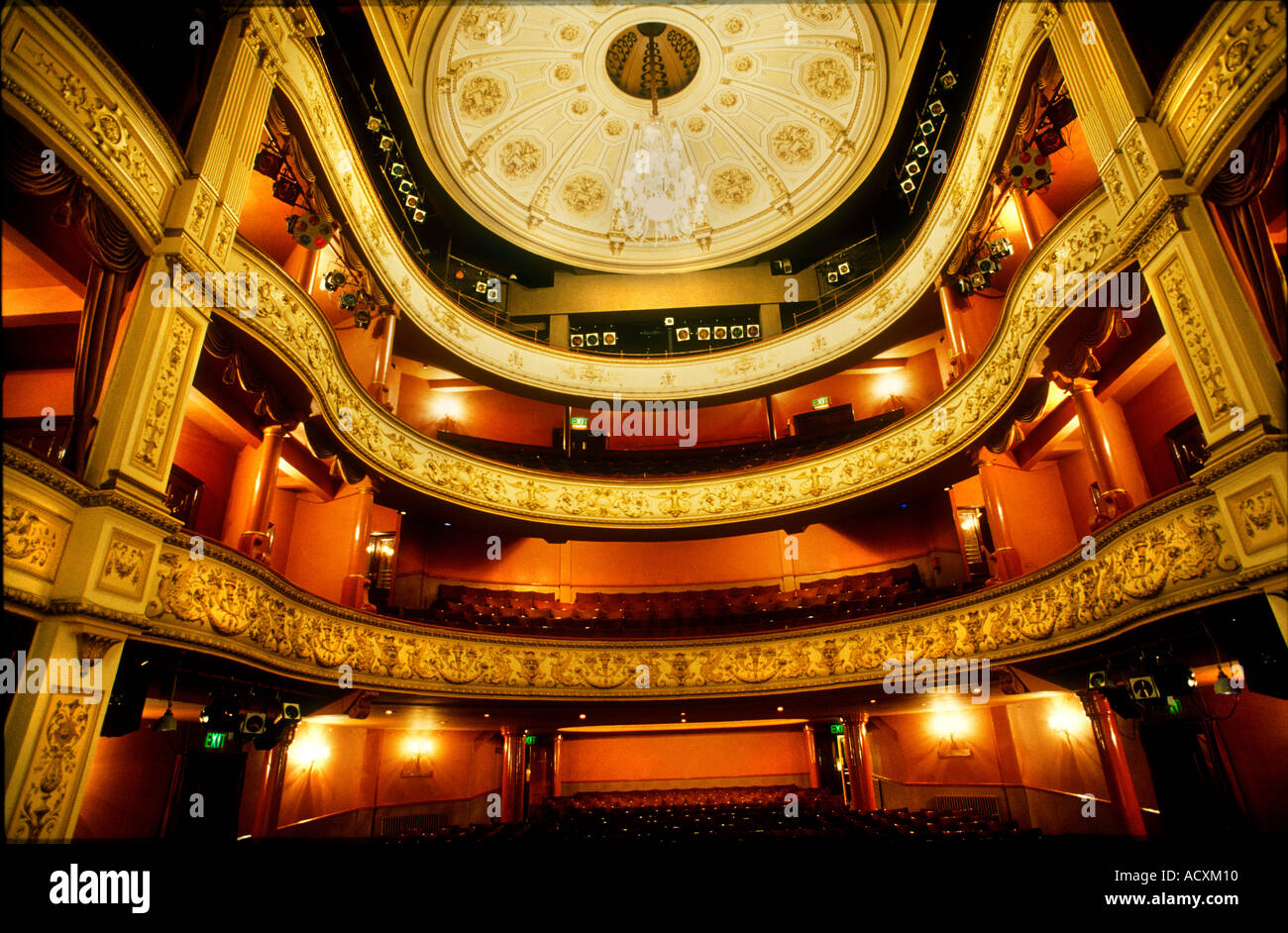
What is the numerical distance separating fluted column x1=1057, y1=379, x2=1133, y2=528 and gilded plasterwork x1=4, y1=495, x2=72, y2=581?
9902 millimetres

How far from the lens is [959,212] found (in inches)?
443

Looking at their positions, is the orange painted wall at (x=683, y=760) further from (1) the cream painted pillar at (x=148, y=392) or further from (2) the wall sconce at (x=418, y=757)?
(1) the cream painted pillar at (x=148, y=392)

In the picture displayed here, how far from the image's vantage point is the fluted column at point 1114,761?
8.69m

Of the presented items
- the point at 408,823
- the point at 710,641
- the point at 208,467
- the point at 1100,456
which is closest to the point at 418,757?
the point at 408,823

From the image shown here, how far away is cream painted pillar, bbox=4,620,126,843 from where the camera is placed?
13.8 ft

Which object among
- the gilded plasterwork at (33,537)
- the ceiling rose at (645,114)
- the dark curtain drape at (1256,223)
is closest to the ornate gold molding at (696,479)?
the dark curtain drape at (1256,223)

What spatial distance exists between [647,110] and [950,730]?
16.3m

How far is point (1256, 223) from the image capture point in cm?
569

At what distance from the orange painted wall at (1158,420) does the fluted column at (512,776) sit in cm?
1135

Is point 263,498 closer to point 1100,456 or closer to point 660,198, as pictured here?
point 1100,456

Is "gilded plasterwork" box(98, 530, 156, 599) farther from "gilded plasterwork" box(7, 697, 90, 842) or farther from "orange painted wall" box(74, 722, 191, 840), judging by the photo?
"orange painted wall" box(74, 722, 191, 840)

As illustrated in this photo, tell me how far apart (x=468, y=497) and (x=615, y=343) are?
7614mm

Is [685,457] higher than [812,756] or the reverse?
higher

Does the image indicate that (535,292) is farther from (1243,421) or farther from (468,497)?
(1243,421)
